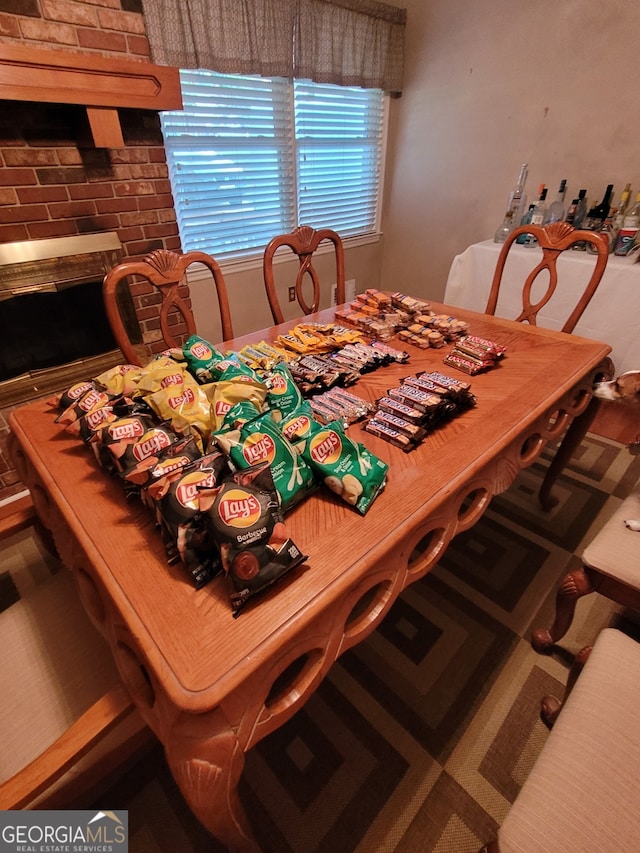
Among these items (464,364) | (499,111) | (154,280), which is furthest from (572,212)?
(154,280)

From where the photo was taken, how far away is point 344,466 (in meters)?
0.65

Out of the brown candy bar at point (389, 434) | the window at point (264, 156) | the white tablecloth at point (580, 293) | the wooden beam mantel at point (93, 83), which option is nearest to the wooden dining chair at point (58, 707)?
the brown candy bar at point (389, 434)

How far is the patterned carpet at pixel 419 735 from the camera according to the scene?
856mm

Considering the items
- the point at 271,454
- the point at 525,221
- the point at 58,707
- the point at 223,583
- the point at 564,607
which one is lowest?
the point at 564,607

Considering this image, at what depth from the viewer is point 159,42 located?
1.67 meters

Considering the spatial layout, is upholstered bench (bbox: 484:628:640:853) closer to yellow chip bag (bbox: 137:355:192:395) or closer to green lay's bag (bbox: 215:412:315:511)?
green lay's bag (bbox: 215:412:315:511)

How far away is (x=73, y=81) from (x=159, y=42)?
1.84 feet

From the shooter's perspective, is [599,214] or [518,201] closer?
[599,214]

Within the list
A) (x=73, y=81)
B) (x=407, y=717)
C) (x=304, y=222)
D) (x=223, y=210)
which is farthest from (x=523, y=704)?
(x=304, y=222)

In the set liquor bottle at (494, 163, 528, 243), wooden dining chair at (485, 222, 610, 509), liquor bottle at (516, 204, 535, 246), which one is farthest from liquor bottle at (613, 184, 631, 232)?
wooden dining chair at (485, 222, 610, 509)

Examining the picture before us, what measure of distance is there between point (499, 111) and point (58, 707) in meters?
3.35

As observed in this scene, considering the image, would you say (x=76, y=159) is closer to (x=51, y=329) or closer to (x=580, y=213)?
(x=51, y=329)

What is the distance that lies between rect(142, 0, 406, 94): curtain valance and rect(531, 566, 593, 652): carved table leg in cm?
242

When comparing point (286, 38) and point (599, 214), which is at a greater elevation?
point (286, 38)
